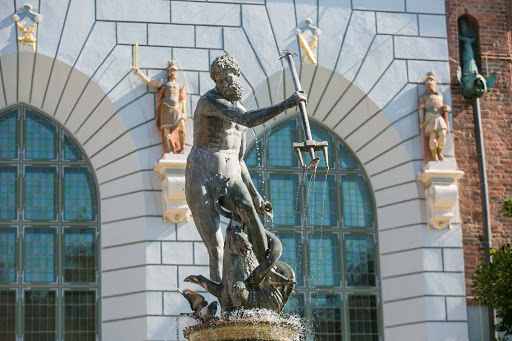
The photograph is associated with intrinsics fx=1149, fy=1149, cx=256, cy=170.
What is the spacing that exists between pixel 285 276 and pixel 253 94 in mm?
8230

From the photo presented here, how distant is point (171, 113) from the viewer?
62.5ft

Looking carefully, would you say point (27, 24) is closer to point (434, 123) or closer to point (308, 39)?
point (308, 39)

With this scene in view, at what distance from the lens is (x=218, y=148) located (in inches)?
496

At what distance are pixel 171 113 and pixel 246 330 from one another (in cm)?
810

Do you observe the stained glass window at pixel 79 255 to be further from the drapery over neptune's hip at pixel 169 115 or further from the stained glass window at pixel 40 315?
the drapery over neptune's hip at pixel 169 115

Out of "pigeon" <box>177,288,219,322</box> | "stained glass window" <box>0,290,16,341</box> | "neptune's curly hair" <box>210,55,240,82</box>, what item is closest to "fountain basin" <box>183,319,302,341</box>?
"pigeon" <box>177,288,219,322</box>

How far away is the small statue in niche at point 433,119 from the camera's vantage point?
1992 centimetres

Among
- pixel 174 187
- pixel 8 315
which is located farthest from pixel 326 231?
pixel 8 315

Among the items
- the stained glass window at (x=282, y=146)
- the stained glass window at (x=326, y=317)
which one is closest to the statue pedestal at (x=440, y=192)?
the stained glass window at (x=326, y=317)

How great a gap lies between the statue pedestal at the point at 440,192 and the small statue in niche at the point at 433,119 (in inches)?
9.7

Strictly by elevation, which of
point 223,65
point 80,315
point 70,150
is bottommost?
point 80,315

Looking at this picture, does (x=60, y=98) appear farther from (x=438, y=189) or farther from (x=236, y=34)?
(x=438, y=189)

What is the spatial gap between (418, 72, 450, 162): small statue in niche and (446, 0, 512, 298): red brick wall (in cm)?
55

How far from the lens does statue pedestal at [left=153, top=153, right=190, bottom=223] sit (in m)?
18.7
